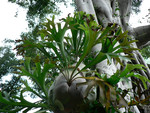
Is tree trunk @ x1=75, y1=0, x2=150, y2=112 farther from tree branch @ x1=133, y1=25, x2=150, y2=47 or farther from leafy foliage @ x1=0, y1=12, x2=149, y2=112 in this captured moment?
leafy foliage @ x1=0, y1=12, x2=149, y2=112

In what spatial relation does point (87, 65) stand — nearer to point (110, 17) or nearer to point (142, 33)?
point (110, 17)

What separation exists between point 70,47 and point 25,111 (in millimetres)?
784

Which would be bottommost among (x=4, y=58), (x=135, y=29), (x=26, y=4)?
(x=135, y=29)

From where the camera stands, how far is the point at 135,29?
393 cm

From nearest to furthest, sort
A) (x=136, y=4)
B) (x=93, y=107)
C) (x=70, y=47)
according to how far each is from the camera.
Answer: (x=93, y=107) < (x=70, y=47) < (x=136, y=4)

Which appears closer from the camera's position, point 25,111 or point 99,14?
point 25,111

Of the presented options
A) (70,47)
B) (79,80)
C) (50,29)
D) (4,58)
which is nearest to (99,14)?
(70,47)

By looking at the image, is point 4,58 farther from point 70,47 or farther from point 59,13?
point 70,47

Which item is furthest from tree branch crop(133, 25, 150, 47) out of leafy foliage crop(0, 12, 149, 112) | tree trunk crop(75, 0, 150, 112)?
leafy foliage crop(0, 12, 149, 112)

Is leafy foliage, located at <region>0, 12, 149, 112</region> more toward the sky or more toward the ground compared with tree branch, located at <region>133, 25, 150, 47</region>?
more toward the ground

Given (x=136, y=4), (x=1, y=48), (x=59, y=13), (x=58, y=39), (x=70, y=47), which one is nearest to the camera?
(x=58, y=39)

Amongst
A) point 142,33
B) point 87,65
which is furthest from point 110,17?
point 87,65

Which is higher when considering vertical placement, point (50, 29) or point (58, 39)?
point (50, 29)

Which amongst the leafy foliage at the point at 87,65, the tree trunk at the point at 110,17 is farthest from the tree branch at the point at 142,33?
the leafy foliage at the point at 87,65
